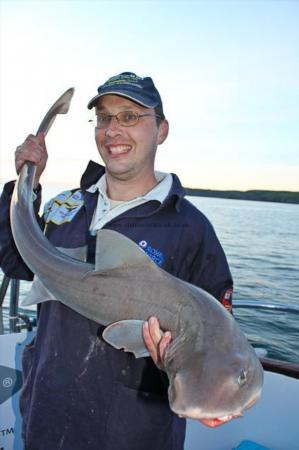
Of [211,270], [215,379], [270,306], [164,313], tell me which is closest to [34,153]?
[211,270]

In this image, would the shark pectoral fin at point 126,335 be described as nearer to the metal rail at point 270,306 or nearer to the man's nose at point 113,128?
the man's nose at point 113,128

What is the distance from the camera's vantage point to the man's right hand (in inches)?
114

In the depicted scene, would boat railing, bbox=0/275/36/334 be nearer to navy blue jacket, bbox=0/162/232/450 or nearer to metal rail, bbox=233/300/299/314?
navy blue jacket, bbox=0/162/232/450

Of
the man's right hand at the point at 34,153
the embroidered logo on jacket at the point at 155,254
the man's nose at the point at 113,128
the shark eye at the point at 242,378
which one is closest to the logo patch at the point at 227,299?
the embroidered logo on jacket at the point at 155,254

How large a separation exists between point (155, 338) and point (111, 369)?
1.92 ft

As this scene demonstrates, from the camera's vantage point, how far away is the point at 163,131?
296 centimetres

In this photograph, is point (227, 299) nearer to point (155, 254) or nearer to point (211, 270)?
point (211, 270)

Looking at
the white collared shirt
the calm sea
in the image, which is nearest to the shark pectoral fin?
the white collared shirt

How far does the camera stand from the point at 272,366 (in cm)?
384

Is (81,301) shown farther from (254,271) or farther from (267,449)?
(254,271)

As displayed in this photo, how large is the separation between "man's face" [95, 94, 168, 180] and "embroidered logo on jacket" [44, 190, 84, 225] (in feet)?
1.00

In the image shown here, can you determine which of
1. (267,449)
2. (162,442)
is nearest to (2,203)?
(162,442)

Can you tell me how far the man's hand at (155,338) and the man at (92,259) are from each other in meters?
0.44

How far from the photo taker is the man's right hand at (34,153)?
288 centimetres
